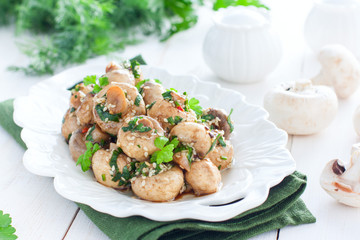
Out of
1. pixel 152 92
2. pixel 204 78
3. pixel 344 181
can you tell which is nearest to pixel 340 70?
pixel 204 78

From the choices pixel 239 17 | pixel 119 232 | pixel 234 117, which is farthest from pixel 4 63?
pixel 119 232

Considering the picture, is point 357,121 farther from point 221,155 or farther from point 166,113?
point 166,113

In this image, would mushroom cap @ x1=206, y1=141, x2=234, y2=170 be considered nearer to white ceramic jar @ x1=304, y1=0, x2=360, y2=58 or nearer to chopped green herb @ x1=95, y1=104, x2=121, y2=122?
chopped green herb @ x1=95, y1=104, x2=121, y2=122

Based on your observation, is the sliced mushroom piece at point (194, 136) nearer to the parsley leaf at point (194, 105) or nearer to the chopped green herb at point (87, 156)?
the parsley leaf at point (194, 105)

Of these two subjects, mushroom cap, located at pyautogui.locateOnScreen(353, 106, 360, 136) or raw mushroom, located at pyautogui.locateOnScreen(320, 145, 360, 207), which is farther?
mushroom cap, located at pyautogui.locateOnScreen(353, 106, 360, 136)

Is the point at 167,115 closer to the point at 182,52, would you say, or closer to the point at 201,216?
the point at 201,216

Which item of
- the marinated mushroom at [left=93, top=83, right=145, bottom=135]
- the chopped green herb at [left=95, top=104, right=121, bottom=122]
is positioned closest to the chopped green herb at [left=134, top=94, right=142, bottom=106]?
the marinated mushroom at [left=93, top=83, right=145, bottom=135]

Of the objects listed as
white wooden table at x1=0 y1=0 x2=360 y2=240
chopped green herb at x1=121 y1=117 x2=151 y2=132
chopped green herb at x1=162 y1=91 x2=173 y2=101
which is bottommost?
white wooden table at x1=0 y1=0 x2=360 y2=240
